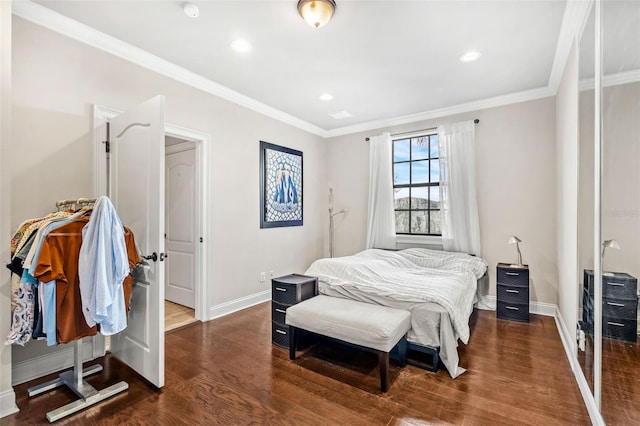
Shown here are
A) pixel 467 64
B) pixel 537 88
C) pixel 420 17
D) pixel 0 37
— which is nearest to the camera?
pixel 0 37

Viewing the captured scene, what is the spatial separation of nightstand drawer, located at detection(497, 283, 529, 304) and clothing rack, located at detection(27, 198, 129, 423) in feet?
12.5

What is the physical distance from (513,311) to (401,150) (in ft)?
8.83

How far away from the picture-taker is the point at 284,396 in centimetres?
210

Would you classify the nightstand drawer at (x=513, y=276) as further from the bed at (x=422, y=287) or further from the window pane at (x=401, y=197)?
the window pane at (x=401, y=197)

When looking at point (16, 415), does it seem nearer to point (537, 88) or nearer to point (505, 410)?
point (505, 410)

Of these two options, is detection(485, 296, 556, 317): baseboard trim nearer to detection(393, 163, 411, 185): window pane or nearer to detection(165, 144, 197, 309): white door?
detection(393, 163, 411, 185): window pane

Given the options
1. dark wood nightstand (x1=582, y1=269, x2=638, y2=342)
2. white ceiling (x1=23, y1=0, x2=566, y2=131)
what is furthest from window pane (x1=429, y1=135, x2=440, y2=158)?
dark wood nightstand (x1=582, y1=269, x2=638, y2=342)

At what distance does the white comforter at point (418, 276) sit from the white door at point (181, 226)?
173cm

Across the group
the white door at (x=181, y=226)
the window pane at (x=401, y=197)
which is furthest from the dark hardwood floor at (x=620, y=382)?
the white door at (x=181, y=226)

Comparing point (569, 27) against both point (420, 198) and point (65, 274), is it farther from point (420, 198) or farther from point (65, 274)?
point (65, 274)

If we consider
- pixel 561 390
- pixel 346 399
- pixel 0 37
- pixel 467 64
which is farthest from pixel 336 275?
pixel 0 37

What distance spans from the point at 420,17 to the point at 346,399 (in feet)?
9.33

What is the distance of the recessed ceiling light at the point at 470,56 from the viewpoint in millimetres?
2840

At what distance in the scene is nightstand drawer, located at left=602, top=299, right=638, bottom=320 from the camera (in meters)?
1.28
